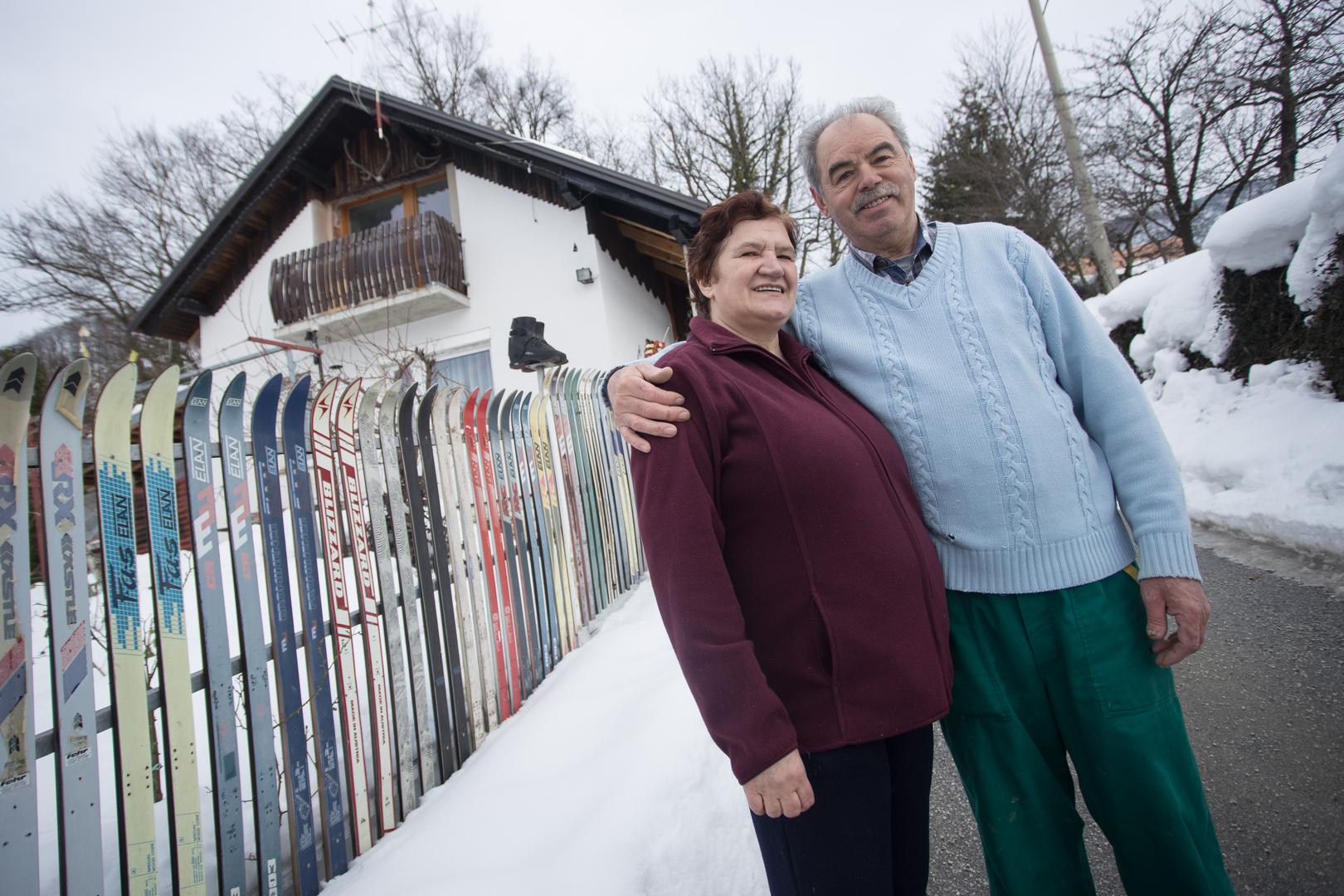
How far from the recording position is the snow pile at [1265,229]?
4.43 metres

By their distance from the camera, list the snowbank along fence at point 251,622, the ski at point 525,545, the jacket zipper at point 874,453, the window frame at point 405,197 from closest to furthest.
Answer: the jacket zipper at point 874,453, the snowbank along fence at point 251,622, the ski at point 525,545, the window frame at point 405,197

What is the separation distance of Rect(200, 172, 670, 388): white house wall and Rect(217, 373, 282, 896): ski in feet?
23.8

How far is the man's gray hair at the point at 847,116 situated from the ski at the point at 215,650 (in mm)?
1904

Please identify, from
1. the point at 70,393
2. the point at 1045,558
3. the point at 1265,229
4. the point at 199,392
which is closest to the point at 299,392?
the point at 199,392

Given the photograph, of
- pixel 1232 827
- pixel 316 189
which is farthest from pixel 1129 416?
pixel 316 189

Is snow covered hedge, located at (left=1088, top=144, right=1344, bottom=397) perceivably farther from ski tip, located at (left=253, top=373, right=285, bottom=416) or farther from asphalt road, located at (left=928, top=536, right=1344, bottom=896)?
ski tip, located at (left=253, top=373, right=285, bottom=416)

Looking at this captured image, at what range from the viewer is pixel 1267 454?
4227 millimetres

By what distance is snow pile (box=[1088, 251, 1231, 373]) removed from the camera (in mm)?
5828

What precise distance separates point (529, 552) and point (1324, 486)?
4.91m

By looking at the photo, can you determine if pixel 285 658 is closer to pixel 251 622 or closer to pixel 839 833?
pixel 251 622

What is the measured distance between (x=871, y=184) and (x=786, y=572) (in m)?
1.08

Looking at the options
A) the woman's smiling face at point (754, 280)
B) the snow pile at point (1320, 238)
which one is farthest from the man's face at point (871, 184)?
the snow pile at point (1320, 238)

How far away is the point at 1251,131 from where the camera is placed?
33.1 ft

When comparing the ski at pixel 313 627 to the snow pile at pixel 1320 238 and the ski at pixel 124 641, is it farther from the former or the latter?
the snow pile at pixel 1320 238
